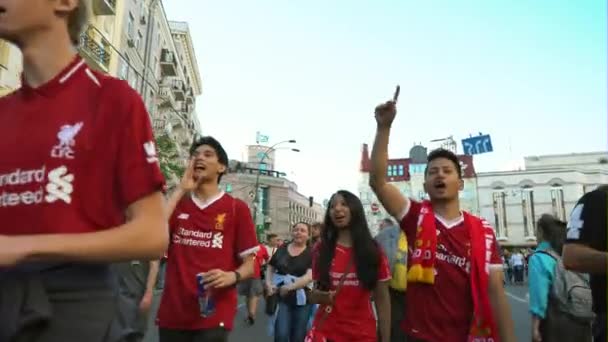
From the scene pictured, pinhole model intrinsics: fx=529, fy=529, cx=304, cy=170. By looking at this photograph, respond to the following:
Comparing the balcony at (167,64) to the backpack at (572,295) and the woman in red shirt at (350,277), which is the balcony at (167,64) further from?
the backpack at (572,295)

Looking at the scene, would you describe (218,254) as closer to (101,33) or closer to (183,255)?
(183,255)

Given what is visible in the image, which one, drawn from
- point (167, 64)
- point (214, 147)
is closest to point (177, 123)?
point (167, 64)

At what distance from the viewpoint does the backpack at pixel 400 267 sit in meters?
5.89

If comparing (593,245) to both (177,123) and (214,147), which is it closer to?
(214,147)

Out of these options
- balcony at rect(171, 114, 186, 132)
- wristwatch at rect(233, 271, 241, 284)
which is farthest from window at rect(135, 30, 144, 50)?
wristwatch at rect(233, 271, 241, 284)

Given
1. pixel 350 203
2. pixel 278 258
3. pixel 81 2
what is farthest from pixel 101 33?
pixel 81 2

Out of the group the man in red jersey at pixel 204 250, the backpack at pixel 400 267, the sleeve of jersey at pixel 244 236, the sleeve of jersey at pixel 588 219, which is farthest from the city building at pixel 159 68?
the sleeve of jersey at pixel 588 219

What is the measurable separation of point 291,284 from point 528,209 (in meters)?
71.8

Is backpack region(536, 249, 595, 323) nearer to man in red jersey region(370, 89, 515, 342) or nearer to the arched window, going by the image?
man in red jersey region(370, 89, 515, 342)

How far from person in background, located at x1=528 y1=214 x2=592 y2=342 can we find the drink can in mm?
3095

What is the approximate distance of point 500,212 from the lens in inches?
2862

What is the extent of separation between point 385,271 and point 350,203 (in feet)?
2.26

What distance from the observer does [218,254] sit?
385cm

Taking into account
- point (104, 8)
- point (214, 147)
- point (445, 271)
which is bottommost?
point (445, 271)
